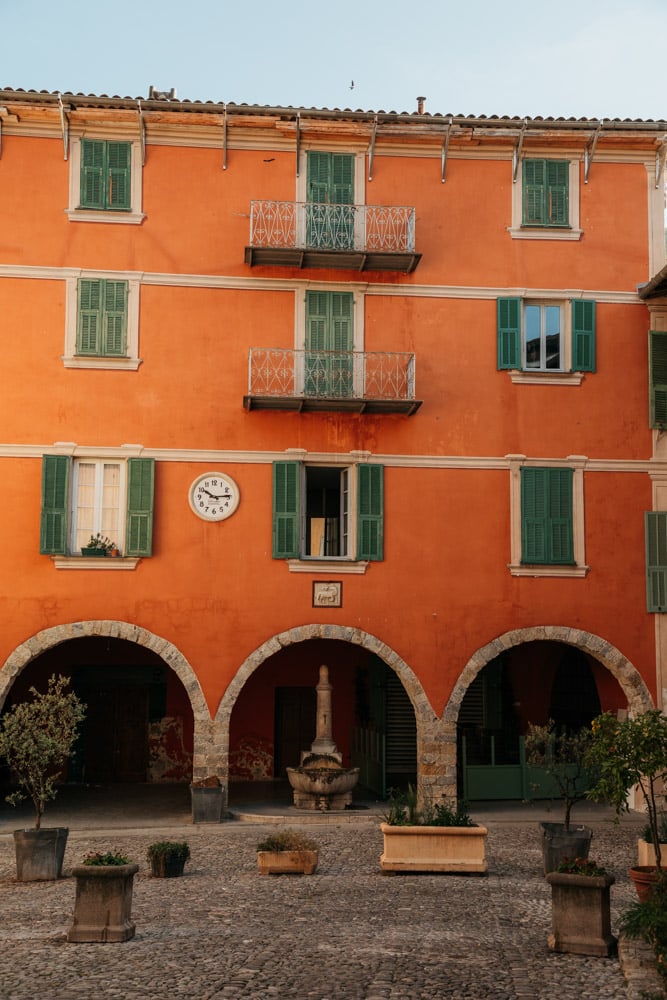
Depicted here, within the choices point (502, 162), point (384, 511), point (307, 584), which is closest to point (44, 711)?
point (307, 584)

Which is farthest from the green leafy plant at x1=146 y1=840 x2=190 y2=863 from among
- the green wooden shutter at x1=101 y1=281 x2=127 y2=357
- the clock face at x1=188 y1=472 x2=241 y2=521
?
the green wooden shutter at x1=101 y1=281 x2=127 y2=357

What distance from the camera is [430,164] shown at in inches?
842

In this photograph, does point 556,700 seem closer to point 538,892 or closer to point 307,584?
point 307,584

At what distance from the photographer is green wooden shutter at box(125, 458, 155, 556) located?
19.9 metres

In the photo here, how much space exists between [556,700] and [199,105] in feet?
43.0

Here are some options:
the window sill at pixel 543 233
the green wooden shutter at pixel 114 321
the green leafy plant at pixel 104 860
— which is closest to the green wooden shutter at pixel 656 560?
the window sill at pixel 543 233

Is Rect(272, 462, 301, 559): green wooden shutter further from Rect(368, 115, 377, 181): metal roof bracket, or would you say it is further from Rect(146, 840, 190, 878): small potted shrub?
Rect(146, 840, 190, 878): small potted shrub

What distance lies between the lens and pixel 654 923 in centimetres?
927

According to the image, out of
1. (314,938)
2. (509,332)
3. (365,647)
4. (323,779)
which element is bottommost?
(314,938)

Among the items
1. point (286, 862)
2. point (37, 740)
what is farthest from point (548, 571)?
point (37, 740)

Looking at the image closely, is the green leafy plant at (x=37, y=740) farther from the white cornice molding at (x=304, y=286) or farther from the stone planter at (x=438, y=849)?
the white cornice molding at (x=304, y=286)

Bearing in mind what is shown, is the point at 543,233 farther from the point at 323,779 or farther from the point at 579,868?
the point at 579,868

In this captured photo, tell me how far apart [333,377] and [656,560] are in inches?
254

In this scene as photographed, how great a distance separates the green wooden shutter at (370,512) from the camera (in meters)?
20.5
